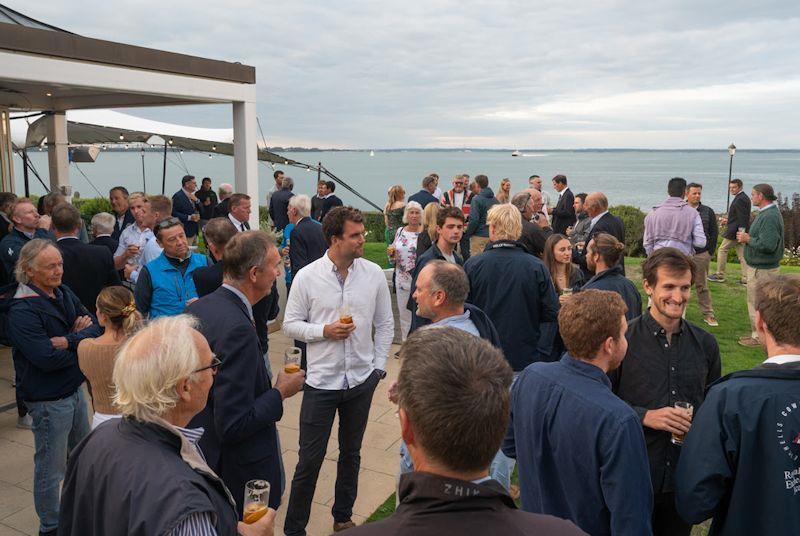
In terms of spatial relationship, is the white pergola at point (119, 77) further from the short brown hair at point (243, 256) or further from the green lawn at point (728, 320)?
the green lawn at point (728, 320)

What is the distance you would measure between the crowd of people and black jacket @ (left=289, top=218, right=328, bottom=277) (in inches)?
67.7

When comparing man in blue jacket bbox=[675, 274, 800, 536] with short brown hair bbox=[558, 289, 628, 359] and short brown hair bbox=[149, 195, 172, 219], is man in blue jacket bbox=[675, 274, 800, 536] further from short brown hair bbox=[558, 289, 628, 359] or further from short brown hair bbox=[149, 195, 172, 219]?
short brown hair bbox=[149, 195, 172, 219]

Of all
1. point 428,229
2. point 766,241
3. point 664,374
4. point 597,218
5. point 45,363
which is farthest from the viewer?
point 766,241

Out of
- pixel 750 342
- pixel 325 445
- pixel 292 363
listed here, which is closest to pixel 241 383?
pixel 292 363

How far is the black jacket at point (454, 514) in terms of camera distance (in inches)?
48.8

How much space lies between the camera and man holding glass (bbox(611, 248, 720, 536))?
2.81 metres

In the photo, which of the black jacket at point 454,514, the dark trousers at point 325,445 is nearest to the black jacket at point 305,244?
the dark trousers at point 325,445

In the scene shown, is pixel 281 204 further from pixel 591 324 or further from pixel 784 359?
pixel 784 359

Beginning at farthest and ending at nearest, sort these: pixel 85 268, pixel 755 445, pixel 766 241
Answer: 1. pixel 766 241
2. pixel 85 268
3. pixel 755 445

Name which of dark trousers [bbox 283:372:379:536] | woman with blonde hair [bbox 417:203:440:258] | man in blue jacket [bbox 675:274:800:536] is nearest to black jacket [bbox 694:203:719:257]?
woman with blonde hair [bbox 417:203:440:258]

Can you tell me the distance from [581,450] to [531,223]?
364 cm

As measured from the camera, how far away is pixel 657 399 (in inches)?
113

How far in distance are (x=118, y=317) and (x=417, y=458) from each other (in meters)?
2.44

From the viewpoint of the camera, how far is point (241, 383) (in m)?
2.76
